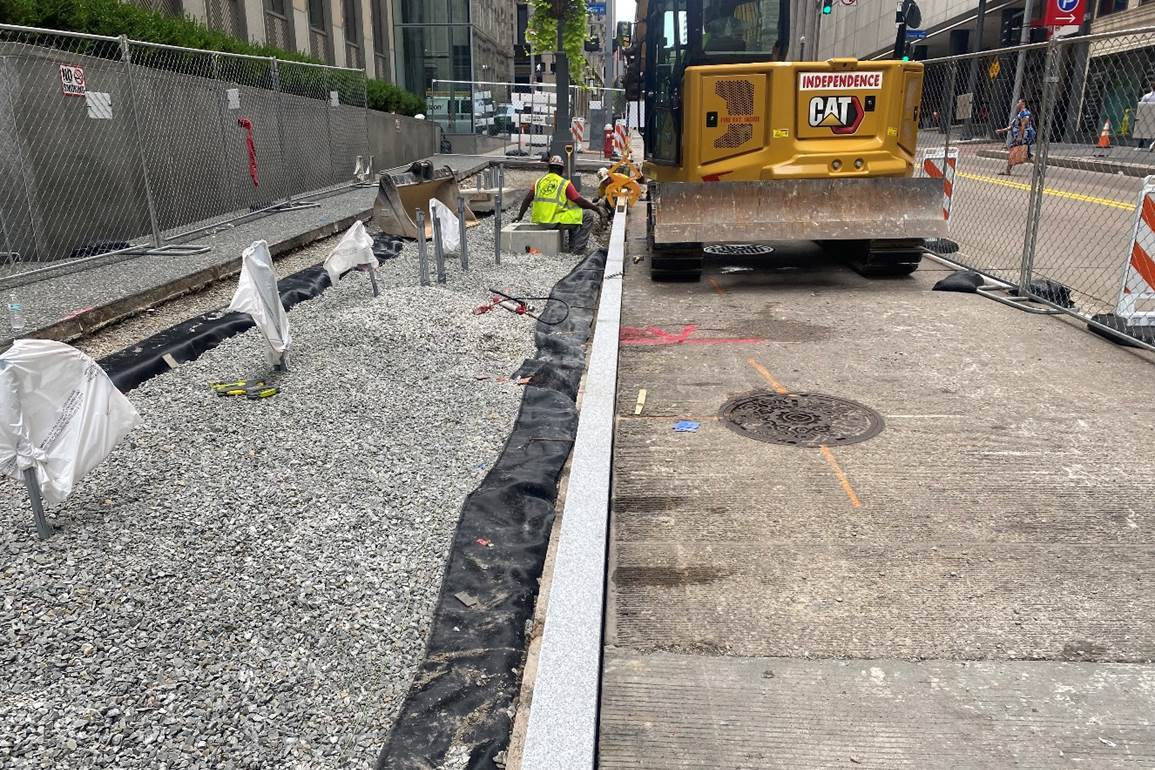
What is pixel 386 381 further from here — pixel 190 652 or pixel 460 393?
pixel 190 652

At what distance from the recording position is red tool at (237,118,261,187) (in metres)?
13.2

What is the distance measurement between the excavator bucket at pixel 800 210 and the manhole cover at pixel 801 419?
333cm

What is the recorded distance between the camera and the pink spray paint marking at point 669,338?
22.9 ft

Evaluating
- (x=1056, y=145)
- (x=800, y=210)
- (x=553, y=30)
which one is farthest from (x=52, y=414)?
(x=553, y=30)

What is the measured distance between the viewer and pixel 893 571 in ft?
11.5

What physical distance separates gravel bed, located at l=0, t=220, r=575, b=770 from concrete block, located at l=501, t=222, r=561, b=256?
5.64 meters

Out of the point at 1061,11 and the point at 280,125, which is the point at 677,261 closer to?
the point at 280,125

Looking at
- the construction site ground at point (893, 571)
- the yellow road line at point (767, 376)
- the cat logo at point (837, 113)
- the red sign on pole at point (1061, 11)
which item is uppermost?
the red sign on pole at point (1061, 11)

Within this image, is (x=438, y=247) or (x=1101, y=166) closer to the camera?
(x=1101, y=166)

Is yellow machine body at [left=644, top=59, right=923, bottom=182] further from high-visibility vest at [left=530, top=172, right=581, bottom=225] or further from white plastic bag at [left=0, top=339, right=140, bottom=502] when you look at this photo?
white plastic bag at [left=0, top=339, right=140, bottom=502]

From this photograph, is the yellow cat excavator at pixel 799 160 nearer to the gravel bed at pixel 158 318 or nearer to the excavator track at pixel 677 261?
the excavator track at pixel 677 261

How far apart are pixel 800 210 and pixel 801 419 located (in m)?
4.02

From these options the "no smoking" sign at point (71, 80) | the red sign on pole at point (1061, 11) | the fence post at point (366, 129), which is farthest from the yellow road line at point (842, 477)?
the red sign on pole at point (1061, 11)

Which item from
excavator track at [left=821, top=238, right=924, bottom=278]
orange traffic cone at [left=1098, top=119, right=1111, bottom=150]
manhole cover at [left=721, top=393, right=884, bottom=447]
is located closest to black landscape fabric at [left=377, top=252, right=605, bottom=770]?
manhole cover at [left=721, top=393, right=884, bottom=447]
